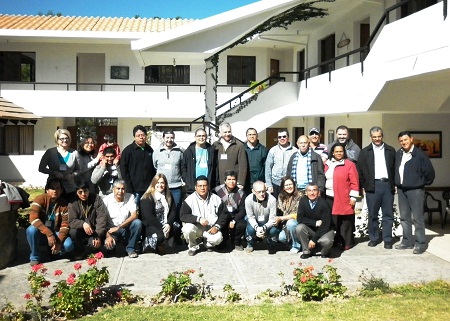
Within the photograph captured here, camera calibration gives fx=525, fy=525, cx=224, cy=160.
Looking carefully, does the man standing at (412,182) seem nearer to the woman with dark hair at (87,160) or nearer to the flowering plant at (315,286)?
the flowering plant at (315,286)

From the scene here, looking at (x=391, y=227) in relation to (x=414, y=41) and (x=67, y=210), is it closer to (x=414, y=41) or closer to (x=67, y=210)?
(x=414, y=41)

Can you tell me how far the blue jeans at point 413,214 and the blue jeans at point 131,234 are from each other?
4.58m

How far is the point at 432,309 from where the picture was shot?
6.18 meters

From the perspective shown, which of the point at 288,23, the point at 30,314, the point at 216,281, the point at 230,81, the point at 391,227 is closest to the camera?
the point at 30,314

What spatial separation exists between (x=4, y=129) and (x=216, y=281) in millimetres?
18642

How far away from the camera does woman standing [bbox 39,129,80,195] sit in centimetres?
880

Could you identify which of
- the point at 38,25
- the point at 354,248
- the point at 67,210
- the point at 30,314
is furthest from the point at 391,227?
the point at 38,25

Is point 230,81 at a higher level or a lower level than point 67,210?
higher

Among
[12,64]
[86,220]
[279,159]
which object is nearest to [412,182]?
[279,159]

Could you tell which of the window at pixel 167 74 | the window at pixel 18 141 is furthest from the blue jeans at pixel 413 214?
the window at pixel 18 141

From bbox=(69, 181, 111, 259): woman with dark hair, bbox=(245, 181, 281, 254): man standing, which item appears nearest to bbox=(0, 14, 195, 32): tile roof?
bbox=(69, 181, 111, 259): woman with dark hair

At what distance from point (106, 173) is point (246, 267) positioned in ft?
10.3

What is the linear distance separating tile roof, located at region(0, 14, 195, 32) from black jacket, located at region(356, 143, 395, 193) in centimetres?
1776

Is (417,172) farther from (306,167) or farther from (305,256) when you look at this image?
(305,256)
